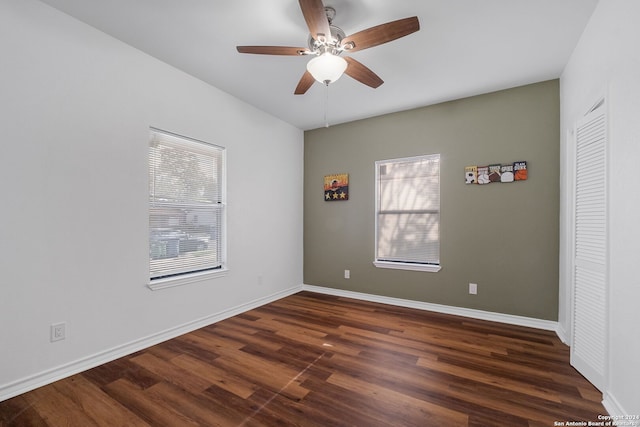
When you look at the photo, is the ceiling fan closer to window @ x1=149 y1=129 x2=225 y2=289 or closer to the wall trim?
window @ x1=149 y1=129 x2=225 y2=289

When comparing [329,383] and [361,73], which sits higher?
[361,73]

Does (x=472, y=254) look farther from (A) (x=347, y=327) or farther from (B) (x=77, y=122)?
(B) (x=77, y=122)

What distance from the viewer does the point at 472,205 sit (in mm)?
3465

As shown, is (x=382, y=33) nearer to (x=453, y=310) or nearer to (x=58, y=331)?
(x=58, y=331)

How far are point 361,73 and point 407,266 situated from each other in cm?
259

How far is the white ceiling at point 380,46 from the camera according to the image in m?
2.03

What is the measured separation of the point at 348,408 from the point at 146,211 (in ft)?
7.77

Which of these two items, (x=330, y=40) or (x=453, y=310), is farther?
(x=453, y=310)

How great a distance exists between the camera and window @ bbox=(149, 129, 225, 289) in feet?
9.06

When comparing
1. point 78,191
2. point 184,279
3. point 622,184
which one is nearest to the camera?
point 622,184

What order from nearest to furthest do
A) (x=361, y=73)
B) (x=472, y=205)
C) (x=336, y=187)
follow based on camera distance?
(x=361, y=73), (x=472, y=205), (x=336, y=187)

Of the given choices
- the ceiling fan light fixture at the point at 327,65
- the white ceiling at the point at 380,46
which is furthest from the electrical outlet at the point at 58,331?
the ceiling fan light fixture at the point at 327,65

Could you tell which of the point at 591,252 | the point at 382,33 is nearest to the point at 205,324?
the point at 382,33

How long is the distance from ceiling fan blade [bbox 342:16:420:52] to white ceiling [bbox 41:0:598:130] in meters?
0.30
